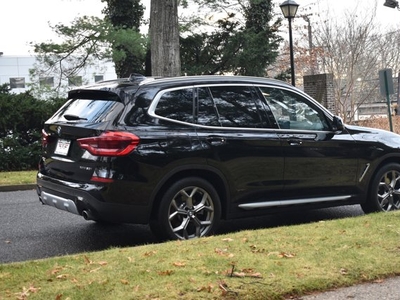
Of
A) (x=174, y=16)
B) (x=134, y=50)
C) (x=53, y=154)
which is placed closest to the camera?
(x=53, y=154)

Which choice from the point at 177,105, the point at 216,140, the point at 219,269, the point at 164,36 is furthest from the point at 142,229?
the point at 164,36

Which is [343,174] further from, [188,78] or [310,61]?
[310,61]

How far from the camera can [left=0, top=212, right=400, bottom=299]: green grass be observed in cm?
391

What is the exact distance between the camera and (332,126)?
6.90m

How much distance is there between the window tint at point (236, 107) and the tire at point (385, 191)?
76.6 inches

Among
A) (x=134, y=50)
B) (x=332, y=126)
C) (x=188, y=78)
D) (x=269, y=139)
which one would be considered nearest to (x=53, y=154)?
(x=188, y=78)

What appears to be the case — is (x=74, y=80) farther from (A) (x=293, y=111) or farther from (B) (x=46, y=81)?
(A) (x=293, y=111)

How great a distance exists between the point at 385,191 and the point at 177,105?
3.25m

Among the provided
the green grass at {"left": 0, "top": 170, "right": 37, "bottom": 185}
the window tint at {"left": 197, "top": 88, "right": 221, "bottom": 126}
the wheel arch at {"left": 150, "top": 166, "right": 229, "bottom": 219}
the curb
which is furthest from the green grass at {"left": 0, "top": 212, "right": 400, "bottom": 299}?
the green grass at {"left": 0, "top": 170, "right": 37, "bottom": 185}

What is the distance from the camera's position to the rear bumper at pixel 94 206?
17.7 ft

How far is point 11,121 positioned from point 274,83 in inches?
405

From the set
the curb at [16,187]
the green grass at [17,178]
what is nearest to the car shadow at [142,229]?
the curb at [16,187]

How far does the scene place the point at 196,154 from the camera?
5.77m

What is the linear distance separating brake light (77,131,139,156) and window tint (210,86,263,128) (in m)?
1.17
